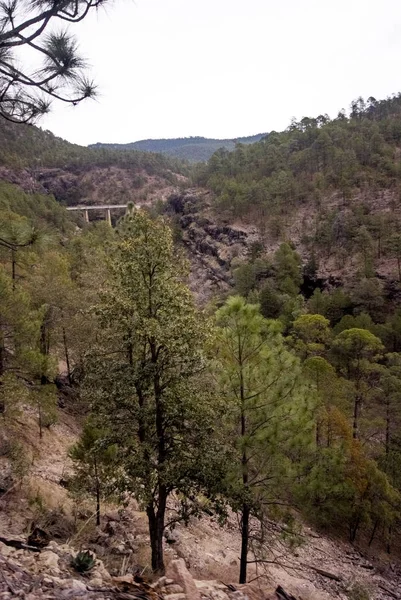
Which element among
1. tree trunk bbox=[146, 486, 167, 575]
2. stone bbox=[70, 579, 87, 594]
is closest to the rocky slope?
stone bbox=[70, 579, 87, 594]

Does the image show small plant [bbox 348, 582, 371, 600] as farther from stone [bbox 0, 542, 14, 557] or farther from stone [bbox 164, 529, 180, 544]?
stone [bbox 0, 542, 14, 557]

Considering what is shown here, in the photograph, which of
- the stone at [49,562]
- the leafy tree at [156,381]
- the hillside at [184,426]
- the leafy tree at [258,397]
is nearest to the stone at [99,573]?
the hillside at [184,426]

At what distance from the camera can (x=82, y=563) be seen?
186 inches

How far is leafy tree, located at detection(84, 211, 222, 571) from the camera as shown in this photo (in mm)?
7555

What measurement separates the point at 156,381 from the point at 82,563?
3.43m

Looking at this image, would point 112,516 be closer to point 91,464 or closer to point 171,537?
point 171,537

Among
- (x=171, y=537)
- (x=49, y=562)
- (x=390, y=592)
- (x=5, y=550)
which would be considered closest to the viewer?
(x=49, y=562)

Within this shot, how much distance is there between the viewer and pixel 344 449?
14.9 metres

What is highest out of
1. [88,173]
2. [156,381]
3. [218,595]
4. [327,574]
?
[88,173]

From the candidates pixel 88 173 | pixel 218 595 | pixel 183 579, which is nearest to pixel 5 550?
pixel 183 579

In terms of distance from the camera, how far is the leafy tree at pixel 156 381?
7.55m

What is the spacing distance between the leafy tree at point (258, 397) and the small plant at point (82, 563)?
3.81m

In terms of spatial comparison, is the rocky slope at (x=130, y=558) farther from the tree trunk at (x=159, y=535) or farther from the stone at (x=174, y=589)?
the tree trunk at (x=159, y=535)

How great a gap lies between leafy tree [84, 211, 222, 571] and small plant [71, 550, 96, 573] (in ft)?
8.27
